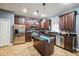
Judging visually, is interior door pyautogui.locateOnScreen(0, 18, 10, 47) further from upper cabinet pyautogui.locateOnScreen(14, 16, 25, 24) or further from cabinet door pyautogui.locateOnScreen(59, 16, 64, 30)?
cabinet door pyautogui.locateOnScreen(59, 16, 64, 30)

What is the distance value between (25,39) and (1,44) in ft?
6.61

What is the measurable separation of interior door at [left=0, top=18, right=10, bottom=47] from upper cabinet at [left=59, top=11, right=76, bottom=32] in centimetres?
318

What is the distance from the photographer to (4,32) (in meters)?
4.58

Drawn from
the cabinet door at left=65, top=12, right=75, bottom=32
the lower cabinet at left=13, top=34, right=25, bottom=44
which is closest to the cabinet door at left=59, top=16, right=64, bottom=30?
the cabinet door at left=65, top=12, right=75, bottom=32

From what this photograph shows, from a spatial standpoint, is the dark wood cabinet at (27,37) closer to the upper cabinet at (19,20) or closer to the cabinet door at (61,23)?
the upper cabinet at (19,20)

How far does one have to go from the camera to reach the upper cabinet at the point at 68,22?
401cm

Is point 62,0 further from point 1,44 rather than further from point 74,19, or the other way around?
point 1,44

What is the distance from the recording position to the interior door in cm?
438

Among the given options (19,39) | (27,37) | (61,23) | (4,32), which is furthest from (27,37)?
(61,23)

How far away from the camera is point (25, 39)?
6.06 meters

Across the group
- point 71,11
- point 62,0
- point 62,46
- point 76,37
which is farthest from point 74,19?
point 62,0

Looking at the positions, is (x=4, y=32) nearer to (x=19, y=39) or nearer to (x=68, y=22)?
(x=19, y=39)

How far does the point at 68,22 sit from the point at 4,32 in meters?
3.55

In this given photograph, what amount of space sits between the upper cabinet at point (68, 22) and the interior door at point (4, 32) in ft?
10.4
